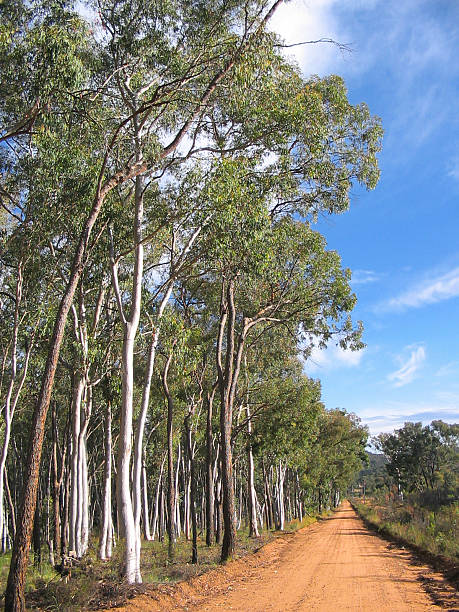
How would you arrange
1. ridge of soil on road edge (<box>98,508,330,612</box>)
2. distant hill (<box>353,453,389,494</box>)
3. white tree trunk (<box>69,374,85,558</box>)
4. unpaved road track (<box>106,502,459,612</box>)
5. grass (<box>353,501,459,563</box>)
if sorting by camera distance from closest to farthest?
unpaved road track (<box>106,502,459,612</box>) → ridge of soil on road edge (<box>98,508,330,612</box>) → grass (<box>353,501,459,563</box>) → white tree trunk (<box>69,374,85,558</box>) → distant hill (<box>353,453,389,494</box>)

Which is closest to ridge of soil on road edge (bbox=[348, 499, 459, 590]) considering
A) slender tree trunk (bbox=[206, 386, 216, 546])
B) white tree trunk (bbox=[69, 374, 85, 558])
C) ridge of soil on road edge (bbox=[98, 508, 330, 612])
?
ridge of soil on road edge (bbox=[98, 508, 330, 612])

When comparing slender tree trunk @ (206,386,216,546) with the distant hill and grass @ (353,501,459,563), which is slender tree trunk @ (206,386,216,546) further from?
the distant hill

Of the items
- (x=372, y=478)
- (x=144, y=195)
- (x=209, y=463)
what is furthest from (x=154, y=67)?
(x=372, y=478)

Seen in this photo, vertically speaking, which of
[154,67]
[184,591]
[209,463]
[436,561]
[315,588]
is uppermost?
[154,67]

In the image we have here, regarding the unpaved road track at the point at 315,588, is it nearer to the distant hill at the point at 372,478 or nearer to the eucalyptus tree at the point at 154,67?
the eucalyptus tree at the point at 154,67

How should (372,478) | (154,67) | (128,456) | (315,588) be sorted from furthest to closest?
(372,478) < (154,67) < (128,456) < (315,588)

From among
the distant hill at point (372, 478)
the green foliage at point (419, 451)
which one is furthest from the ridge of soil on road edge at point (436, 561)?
the distant hill at point (372, 478)

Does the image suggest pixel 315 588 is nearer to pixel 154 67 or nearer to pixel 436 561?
pixel 436 561

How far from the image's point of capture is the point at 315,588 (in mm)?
9359

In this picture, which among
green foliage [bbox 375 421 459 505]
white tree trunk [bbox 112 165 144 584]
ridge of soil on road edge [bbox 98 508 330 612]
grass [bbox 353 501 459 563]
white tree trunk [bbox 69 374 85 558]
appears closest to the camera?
ridge of soil on road edge [bbox 98 508 330 612]

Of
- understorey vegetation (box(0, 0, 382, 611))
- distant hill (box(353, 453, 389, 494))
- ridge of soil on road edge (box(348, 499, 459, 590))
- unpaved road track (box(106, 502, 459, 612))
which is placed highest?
understorey vegetation (box(0, 0, 382, 611))

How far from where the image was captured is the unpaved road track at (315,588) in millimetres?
7836

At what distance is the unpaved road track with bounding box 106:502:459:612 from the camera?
25.7ft

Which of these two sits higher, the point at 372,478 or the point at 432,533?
the point at 372,478
